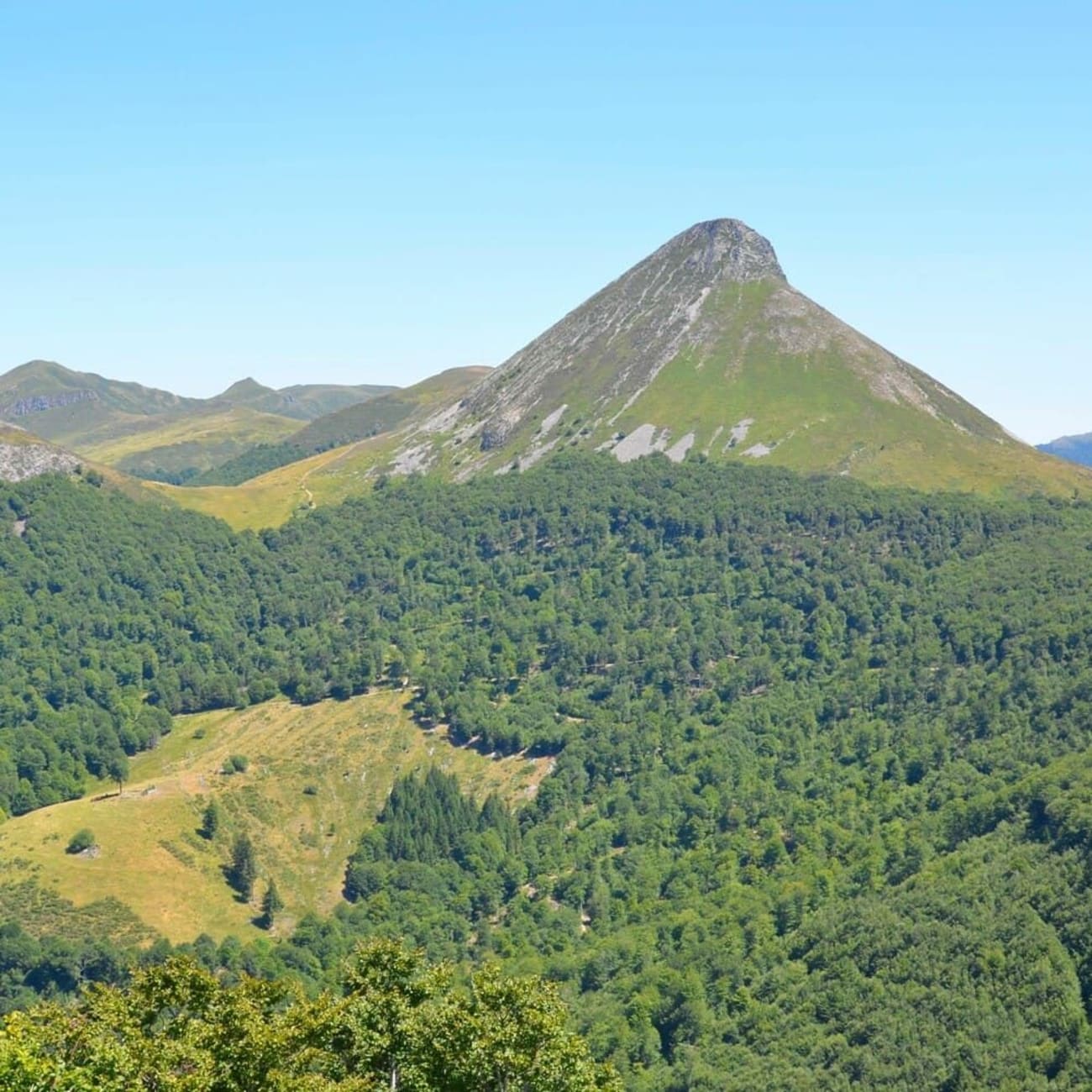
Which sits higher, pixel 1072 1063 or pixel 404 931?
pixel 1072 1063

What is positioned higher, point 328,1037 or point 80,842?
point 328,1037

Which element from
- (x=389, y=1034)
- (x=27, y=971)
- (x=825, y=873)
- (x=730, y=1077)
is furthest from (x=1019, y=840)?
(x=27, y=971)

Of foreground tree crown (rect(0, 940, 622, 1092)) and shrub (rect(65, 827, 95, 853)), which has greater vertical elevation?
foreground tree crown (rect(0, 940, 622, 1092))

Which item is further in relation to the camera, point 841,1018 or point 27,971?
point 27,971

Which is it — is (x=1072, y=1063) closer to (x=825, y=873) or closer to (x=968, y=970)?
(x=968, y=970)

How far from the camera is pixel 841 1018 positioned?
14300 cm

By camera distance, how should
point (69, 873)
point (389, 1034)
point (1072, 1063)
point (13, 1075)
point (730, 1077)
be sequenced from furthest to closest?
point (69, 873) → point (730, 1077) → point (1072, 1063) → point (389, 1034) → point (13, 1075)

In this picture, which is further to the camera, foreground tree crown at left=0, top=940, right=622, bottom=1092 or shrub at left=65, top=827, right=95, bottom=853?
shrub at left=65, top=827, right=95, bottom=853

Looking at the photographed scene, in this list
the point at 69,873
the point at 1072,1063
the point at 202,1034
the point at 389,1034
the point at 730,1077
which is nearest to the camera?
the point at 202,1034

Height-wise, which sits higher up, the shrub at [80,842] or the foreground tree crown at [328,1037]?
the foreground tree crown at [328,1037]

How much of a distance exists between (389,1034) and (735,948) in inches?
4491

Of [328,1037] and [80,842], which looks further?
[80,842]

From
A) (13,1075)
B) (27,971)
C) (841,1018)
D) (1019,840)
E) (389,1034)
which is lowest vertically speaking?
(27,971)

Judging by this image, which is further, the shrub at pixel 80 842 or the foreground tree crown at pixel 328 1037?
the shrub at pixel 80 842
